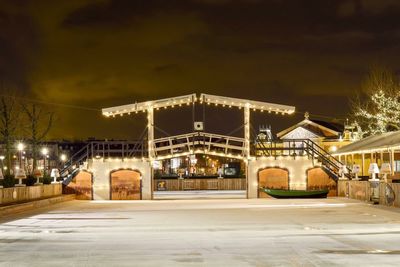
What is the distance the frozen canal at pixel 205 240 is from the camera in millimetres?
15195

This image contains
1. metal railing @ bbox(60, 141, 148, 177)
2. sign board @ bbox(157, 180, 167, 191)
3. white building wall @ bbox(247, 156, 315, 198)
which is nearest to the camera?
metal railing @ bbox(60, 141, 148, 177)

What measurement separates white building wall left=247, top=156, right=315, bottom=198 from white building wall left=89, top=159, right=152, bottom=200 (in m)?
6.92

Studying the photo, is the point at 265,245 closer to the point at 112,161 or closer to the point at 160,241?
the point at 160,241

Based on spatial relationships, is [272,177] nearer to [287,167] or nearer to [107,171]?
[287,167]

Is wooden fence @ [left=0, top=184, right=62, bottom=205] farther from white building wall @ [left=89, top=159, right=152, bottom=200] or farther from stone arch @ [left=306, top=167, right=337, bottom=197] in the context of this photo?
stone arch @ [left=306, top=167, right=337, bottom=197]

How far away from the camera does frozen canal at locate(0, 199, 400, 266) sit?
15195mm

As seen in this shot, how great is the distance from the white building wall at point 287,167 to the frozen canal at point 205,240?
59.8 feet

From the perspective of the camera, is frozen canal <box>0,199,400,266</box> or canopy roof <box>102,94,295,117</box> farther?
canopy roof <box>102,94,295,117</box>

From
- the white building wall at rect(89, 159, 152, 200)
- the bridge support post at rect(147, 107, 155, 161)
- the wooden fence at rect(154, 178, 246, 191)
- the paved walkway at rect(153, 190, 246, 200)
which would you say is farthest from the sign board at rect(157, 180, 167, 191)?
the bridge support post at rect(147, 107, 155, 161)

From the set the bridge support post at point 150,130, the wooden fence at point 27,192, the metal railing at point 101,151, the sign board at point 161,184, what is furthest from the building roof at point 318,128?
the wooden fence at point 27,192

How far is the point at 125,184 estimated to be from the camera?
1895 inches

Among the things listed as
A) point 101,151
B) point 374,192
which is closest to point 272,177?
point 101,151

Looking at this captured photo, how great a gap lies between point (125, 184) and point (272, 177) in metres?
10.0

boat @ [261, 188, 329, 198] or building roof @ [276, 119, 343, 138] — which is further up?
building roof @ [276, 119, 343, 138]
